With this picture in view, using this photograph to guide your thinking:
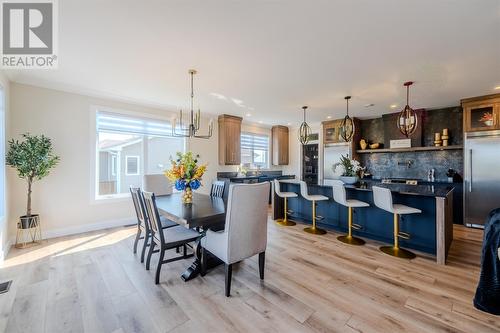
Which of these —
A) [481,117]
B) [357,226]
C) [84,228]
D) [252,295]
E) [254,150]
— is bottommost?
[252,295]

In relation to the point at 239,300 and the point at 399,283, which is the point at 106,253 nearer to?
the point at 239,300

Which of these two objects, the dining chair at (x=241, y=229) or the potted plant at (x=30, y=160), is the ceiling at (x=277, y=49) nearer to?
the potted plant at (x=30, y=160)

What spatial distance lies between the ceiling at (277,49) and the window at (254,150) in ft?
9.19

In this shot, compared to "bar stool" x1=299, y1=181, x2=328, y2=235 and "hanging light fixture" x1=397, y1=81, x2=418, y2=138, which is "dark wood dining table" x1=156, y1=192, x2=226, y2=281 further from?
"hanging light fixture" x1=397, y1=81, x2=418, y2=138

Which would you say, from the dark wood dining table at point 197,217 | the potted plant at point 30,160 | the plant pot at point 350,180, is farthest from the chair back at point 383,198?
the potted plant at point 30,160

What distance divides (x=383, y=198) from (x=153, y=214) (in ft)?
9.87

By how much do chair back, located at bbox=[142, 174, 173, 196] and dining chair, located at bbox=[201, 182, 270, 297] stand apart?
6.01 ft

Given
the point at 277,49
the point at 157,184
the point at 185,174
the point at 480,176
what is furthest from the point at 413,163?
the point at 157,184

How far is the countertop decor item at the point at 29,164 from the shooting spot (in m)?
3.06

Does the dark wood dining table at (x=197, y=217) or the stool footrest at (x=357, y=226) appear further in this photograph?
the stool footrest at (x=357, y=226)

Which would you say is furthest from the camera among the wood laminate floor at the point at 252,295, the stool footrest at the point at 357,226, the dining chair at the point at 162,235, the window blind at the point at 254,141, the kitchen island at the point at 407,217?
the window blind at the point at 254,141

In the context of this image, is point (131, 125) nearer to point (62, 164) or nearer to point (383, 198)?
point (62, 164)

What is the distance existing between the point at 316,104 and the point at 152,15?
369 cm

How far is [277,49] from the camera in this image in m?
2.46
